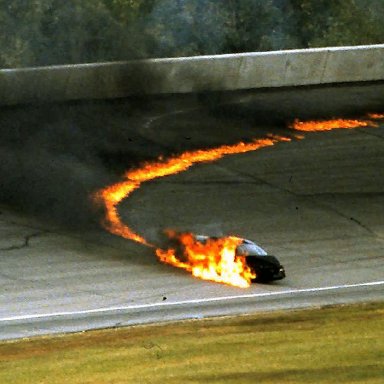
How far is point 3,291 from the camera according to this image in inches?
767

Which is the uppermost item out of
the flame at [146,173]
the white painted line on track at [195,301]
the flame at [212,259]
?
the white painted line on track at [195,301]

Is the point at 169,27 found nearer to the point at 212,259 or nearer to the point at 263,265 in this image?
the point at 212,259

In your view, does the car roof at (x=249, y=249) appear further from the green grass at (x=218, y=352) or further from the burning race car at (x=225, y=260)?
the green grass at (x=218, y=352)

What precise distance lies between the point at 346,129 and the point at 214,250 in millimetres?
11072

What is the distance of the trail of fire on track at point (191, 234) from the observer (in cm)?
2097

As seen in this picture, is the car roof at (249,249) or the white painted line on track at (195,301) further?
the car roof at (249,249)

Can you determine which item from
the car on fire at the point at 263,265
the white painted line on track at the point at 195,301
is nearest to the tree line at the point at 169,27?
the car on fire at the point at 263,265

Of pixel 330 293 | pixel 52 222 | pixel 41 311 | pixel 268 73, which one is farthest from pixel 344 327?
pixel 268 73

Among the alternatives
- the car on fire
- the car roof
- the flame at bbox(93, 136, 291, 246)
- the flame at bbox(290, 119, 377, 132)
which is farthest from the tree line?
the car on fire

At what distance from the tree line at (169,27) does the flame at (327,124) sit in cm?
407

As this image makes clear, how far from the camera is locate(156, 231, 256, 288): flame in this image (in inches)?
819

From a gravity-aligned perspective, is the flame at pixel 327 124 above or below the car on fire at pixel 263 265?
below

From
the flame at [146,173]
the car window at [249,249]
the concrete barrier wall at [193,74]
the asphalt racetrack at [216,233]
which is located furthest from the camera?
the concrete barrier wall at [193,74]

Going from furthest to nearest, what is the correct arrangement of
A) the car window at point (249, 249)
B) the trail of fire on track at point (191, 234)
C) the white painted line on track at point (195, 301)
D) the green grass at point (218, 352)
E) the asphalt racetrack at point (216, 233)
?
the trail of fire on track at point (191, 234) < the car window at point (249, 249) < the asphalt racetrack at point (216, 233) < the white painted line on track at point (195, 301) < the green grass at point (218, 352)
